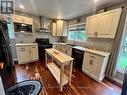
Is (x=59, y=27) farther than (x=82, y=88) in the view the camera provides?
Yes

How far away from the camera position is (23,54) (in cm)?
376

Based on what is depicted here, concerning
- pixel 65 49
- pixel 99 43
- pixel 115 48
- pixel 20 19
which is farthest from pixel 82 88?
pixel 20 19

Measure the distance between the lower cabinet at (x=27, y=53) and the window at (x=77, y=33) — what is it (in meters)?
2.18

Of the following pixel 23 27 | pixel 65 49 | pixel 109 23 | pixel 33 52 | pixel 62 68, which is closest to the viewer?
pixel 62 68

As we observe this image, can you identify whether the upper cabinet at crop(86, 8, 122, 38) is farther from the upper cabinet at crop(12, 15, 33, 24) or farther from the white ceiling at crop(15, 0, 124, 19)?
the upper cabinet at crop(12, 15, 33, 24)

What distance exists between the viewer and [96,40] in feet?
10.7

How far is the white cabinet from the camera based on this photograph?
8.08 ft

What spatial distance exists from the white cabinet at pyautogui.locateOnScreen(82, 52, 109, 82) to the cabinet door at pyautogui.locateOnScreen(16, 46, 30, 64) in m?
2.64

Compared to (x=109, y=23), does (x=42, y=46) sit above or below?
below

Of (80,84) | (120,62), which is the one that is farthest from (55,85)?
(120,62)

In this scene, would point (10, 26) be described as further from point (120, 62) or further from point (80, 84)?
point (120, 62)

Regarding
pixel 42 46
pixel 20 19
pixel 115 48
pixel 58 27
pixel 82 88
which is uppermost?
pixel 20 19

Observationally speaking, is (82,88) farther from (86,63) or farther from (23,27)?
(23,27)

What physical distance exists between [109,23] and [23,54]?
3652 millimetres
